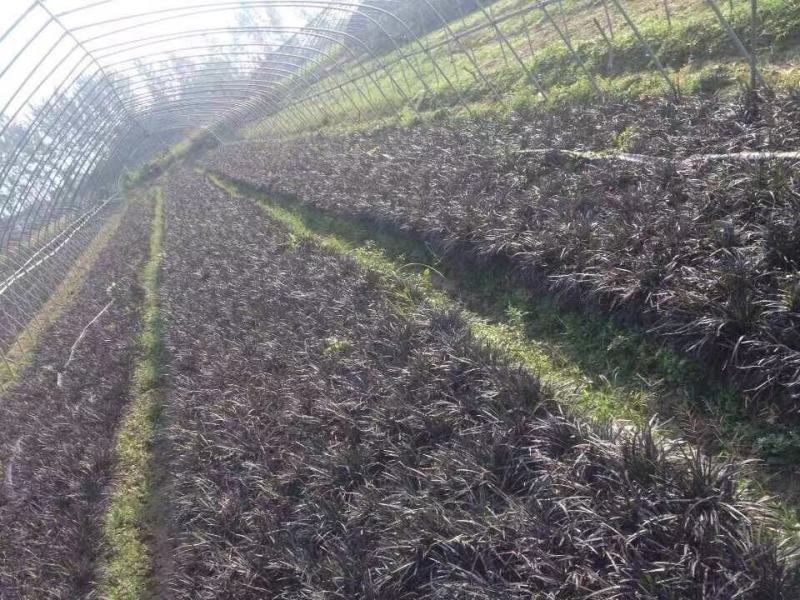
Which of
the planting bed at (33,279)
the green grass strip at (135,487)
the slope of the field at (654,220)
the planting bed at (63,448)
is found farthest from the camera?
the planting bed at (33,279)

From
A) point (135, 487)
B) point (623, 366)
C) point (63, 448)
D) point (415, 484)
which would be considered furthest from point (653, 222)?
point (63, 448)

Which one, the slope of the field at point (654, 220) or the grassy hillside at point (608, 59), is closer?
the slope of the field at point (654, 220)

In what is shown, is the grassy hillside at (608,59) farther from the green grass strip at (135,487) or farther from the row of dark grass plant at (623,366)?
the green grass strip at (135,487)

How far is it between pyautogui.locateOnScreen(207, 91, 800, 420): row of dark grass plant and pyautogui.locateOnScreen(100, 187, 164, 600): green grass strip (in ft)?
17.0

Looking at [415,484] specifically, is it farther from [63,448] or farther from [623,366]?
[63,448]

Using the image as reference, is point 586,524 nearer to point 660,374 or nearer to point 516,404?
point 516,404

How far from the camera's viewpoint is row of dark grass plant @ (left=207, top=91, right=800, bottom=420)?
4113 mm

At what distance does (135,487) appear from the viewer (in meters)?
7.11

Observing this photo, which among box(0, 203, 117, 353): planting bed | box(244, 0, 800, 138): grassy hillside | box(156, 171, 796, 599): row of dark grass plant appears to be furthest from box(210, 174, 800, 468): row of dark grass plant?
box(0, 203, 117, 353): planting bed

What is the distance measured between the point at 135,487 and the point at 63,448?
1.82m

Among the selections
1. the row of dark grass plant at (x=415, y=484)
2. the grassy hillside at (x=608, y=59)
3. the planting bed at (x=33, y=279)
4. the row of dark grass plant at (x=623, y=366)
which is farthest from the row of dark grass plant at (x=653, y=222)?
the planting bed at (x=33, y=279)

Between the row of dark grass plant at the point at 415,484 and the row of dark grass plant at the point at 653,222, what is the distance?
3.56 feet

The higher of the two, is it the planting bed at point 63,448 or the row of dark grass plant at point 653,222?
the planting bed at point 63,448

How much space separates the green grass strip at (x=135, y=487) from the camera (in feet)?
18.9
